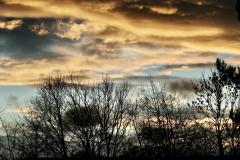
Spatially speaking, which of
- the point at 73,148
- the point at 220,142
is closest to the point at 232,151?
the point at 220,142

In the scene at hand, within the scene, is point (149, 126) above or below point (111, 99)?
below

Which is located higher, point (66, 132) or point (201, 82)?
point (201, 82)

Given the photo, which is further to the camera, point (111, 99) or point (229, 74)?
point (111, 99)

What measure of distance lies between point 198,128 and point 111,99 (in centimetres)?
923

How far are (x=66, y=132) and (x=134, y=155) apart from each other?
7.00m

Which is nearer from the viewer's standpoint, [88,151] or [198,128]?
[88,151]

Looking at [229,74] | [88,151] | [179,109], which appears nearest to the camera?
[229,74]

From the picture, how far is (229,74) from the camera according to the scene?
25297 millimetres

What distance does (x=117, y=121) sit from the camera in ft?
146

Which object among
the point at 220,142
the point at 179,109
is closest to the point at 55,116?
the point at 179,109

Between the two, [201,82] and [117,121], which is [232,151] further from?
[117,121]

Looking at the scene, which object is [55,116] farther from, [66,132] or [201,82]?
[201,82]

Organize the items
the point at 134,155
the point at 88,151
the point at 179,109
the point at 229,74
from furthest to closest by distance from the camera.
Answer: the point at 179,109, the point at 134,155, the point at 88,151, the point at 229,74

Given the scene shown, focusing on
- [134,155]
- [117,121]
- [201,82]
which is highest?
[201,82]
